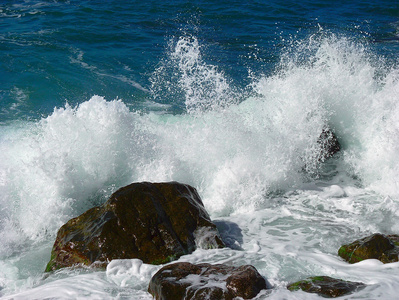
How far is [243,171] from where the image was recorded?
725 cm

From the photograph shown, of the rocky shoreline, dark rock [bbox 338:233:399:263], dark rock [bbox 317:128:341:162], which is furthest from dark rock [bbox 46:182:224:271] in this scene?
dark rock [bbox 317:128:341:162]

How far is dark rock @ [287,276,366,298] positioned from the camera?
12.4ft

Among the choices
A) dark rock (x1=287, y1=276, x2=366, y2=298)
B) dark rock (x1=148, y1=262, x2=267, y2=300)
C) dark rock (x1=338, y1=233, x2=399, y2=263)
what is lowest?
dark rock (x1=338, y1=233, x2=399, y2=263)

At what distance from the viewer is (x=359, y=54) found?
10055 mm

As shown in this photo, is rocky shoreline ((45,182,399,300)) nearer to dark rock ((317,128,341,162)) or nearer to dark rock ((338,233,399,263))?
dark rock ((338,233,399,263))

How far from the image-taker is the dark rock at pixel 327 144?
834cm

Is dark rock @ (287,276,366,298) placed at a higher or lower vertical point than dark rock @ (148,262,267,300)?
lower

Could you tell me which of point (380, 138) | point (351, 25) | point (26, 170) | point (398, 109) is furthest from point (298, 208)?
point (351, 25)

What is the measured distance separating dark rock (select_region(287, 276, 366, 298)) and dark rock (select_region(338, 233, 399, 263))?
87 cm

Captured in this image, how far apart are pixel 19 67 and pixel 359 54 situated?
8828mm

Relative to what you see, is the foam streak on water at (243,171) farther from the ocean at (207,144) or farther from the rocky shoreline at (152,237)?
the rocky shoreline at (152,237)

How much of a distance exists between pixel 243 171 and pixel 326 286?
11.6 ft

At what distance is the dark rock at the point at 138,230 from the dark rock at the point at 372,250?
60.9 inches

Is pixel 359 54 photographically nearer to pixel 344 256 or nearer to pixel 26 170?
pixel 344 256
